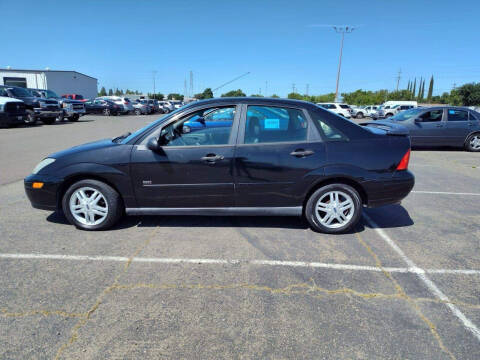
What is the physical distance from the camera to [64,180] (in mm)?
3852

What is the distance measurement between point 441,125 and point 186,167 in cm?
1063

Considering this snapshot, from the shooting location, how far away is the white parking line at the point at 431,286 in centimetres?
235

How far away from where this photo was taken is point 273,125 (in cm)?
385

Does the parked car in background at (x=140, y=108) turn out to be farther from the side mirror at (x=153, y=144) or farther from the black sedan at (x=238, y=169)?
the side mirror at (x=153, y=144)

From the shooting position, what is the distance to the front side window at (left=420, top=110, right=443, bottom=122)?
11.0 metres

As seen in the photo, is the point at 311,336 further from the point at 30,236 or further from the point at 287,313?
the point at 30,236

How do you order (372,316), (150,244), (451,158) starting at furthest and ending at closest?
(451,158) < (150,244) < (372,316)

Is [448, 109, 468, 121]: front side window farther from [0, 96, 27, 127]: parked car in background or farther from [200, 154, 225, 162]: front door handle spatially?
[0, 96, 27, 127]: parked car in background

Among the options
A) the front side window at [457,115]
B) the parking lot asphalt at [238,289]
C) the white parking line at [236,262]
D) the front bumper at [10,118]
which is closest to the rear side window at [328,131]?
the parking lot asphalt at [238,289]

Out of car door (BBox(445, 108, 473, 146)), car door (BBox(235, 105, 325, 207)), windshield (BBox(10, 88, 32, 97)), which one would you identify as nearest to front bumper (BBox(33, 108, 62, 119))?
windshield (BBox(10, 88, 32, 97))

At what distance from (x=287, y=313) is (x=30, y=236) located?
125 inches

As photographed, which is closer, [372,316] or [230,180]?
[372,316]

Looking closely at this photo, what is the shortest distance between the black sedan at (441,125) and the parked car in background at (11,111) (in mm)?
17654

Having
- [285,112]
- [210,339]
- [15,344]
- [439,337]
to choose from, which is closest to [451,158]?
[285,112]
